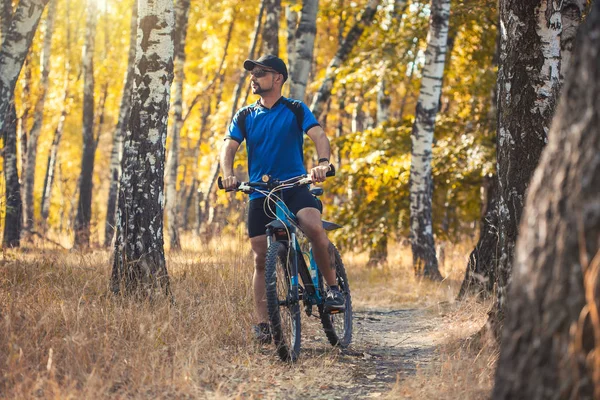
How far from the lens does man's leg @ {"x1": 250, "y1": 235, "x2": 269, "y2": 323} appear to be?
19.4 ft

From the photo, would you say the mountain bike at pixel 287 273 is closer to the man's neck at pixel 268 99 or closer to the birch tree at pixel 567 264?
the man's neck at pixel 268 99

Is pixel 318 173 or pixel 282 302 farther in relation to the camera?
pixel 282 302

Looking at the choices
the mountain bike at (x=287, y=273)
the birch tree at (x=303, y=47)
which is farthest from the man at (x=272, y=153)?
the birch tree at (x=303, y=47)

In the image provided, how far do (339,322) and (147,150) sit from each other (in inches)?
94.9

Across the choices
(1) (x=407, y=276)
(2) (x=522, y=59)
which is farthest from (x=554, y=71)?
(1) (x=407, y=276)

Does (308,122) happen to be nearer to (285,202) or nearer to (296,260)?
(285,202)

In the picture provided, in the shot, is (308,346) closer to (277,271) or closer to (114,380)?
(277,271)

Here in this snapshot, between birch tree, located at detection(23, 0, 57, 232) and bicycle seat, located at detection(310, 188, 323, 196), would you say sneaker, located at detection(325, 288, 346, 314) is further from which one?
birch tree, located at detection(23, 0, 57, 232)

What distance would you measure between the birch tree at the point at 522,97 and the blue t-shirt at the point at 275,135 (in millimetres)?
1565

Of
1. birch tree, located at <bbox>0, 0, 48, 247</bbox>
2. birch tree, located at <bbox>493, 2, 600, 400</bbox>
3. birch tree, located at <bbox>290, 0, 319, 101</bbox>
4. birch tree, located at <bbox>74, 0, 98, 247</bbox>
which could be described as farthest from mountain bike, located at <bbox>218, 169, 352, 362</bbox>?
birch tree, located at <bbox>74, 0, 98, 247</bbox>

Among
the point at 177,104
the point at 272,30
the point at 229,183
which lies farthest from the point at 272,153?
the point at 177,104

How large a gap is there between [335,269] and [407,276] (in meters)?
5.83

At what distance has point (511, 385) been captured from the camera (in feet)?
9.32

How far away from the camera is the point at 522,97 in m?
5.78
